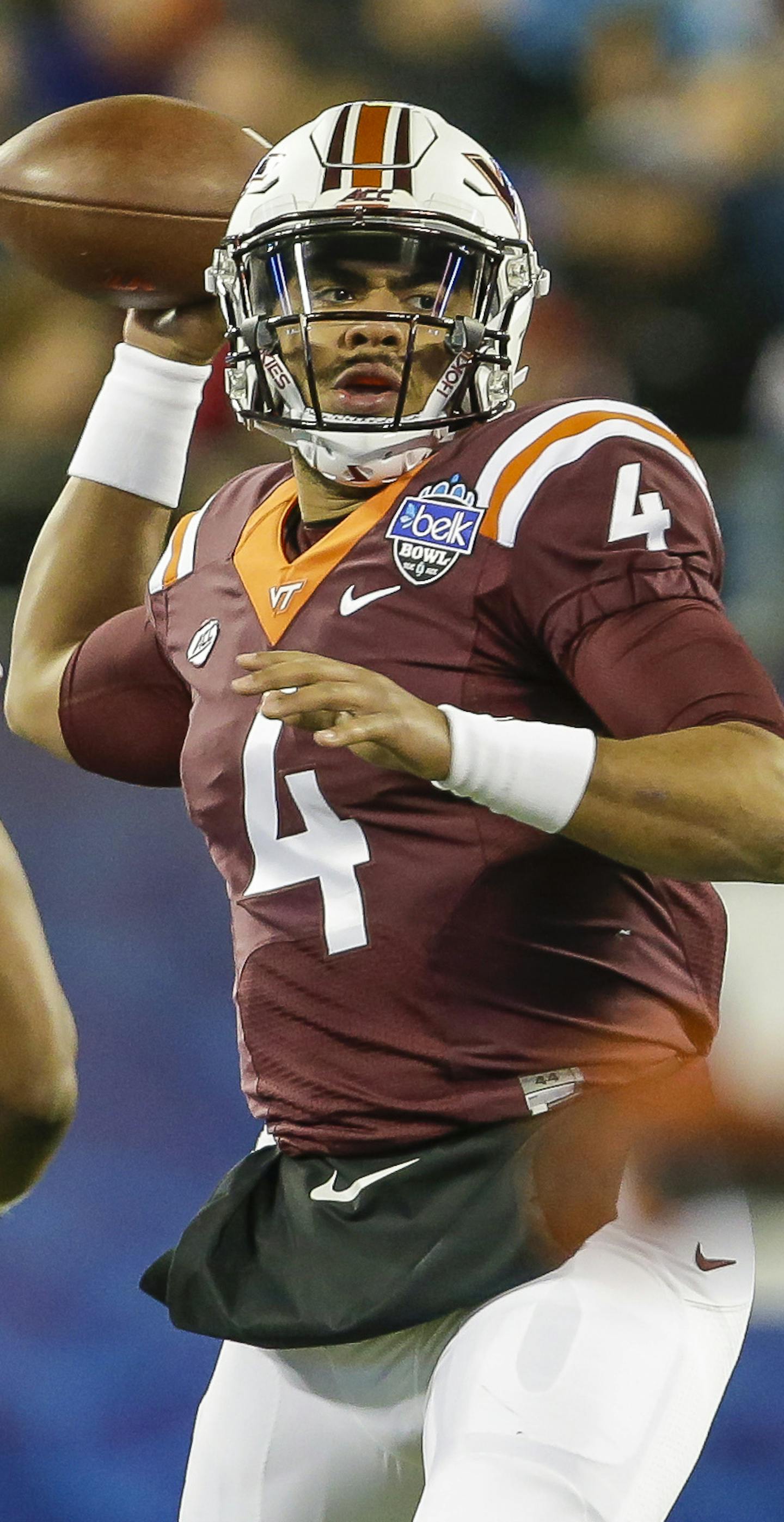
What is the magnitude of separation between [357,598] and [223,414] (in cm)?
238

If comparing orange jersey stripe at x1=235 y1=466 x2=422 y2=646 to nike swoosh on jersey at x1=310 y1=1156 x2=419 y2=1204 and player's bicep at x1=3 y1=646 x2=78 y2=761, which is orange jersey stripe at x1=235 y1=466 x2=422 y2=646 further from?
nike swoosh on jersey at x1=310 y1=1156 x2=419 y2=1204

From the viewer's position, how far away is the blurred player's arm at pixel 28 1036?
95 centimetres

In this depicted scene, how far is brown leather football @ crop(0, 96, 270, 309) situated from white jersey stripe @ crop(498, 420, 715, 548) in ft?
2.05

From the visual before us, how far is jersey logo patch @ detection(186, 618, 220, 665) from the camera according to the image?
1735 millimetres

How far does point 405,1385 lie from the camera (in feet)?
5.07

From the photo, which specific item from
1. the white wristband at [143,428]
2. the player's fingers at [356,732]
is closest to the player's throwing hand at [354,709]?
the player's fingers at [356,732]

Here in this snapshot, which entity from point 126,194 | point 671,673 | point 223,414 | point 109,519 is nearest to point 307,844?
point 671,673

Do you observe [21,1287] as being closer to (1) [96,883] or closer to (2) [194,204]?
(1) [96,883]

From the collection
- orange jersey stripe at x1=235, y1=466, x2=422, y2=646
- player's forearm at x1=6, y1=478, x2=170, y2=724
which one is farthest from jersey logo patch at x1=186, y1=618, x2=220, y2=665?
player's forearm at x1=6, y1=478, x2=170, y2=724

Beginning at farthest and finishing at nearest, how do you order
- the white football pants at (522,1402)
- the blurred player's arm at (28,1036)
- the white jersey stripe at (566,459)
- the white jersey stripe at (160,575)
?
1. the white jersey stripe at (160,575)
2. the white jersey stripe at (566,459)
3. the white football pants at (522,1402)
4. the blurred player's arm at (28,1036)

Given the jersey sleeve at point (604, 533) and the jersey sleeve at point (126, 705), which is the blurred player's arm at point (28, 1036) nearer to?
the jersey sleeve at point (604, 533)

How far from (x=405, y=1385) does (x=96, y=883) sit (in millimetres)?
1610

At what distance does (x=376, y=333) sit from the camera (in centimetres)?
171

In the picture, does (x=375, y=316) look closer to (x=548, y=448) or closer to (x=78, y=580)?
(x=548, y=448)
